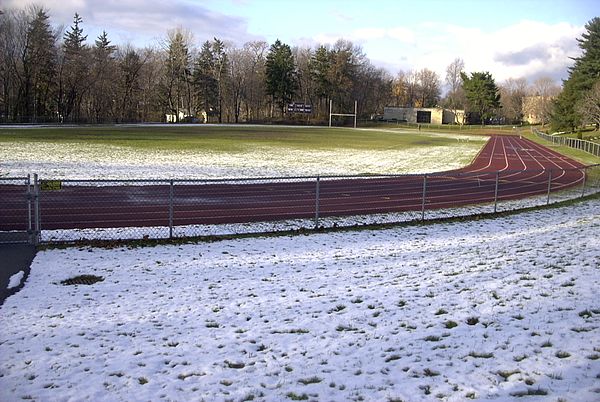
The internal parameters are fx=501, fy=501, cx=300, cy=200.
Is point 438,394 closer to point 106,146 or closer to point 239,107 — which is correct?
point 106,146

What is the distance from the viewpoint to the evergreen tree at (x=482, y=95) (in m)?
138

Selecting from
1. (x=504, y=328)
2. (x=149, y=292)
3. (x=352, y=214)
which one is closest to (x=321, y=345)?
(x=504, y=328)

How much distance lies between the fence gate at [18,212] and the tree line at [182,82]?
66.2 m

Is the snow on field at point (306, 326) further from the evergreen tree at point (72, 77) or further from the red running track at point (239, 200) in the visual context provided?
the evergreen tree at point (72, 77)

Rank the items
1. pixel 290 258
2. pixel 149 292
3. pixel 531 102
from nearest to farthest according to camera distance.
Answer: pixel 149 292 → pixel 290 258 → pixel 531 102

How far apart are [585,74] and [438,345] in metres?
90.2

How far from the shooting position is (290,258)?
10.5 metres

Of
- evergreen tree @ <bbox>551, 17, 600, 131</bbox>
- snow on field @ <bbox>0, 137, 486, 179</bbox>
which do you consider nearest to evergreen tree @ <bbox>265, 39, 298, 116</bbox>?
evergreen tree @ <bbox>551, 17, 600, 131</bbox>

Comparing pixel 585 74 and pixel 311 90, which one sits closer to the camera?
pixel 585 74

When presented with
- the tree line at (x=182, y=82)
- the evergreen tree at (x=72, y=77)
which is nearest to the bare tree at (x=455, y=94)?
the tree line at (x=182, y=82)

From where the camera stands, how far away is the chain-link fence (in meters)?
12.8

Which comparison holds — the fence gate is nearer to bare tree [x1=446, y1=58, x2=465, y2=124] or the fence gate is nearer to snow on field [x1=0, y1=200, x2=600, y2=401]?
snow on field [x1=0, y1=200, x2=600, y2=401]

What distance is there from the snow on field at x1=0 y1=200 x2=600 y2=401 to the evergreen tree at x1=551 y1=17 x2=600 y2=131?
77.0 metres

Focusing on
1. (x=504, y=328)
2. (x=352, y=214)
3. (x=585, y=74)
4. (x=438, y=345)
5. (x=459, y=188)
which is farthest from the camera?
(x=585, y=74)
